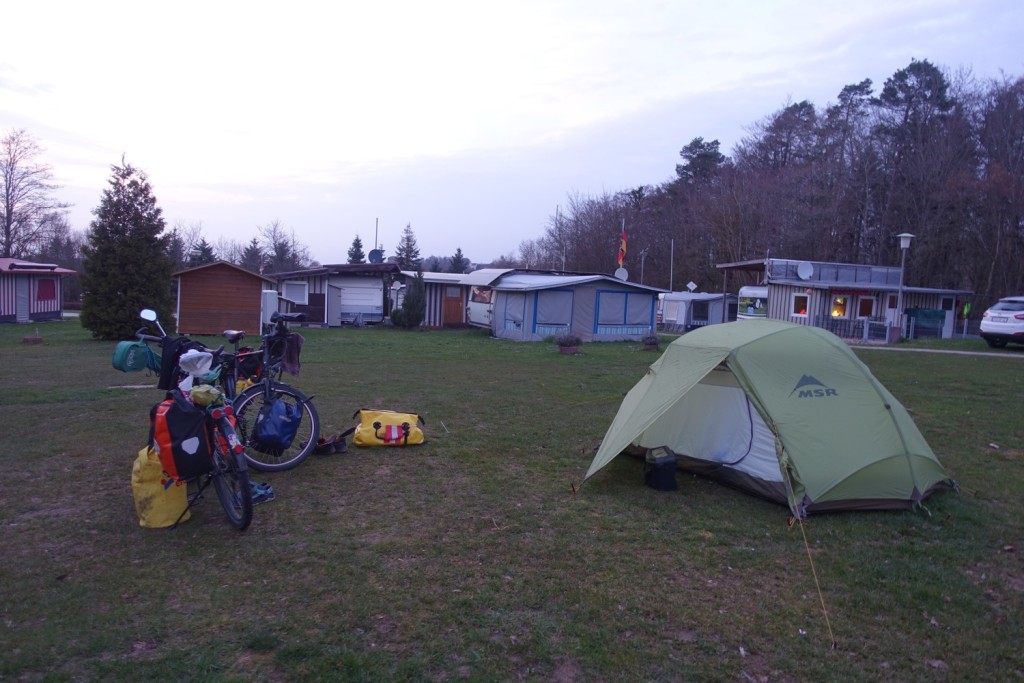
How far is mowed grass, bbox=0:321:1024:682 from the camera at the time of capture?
304cm

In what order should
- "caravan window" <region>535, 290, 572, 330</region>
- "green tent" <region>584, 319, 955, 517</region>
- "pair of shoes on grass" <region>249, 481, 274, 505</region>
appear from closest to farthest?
"pair of shoes on grass" <region>249, 481, 274, 505</region> < "green tent" <region>584, 319, 955, 517</region> < "caravan window" <region>535, 290, 572, 330</region>

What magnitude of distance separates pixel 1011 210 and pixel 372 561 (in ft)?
119

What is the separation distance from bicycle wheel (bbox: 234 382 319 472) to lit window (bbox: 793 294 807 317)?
24919 millimetres

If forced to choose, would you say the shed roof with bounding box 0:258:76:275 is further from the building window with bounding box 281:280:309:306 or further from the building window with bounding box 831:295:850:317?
the building window with bounding box 831:295:850:317

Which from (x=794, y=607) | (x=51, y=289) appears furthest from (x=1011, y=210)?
(x=51, y=289)

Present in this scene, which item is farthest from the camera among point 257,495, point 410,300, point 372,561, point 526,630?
point 410,300

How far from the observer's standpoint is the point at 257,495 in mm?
4785

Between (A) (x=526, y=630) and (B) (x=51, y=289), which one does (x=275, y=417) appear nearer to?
(A) (x=526, y=630)

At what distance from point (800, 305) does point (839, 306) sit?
1.39 meters

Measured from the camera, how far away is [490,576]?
3881 millimetres

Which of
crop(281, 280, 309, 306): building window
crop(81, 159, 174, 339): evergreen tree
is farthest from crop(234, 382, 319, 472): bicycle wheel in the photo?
crop(281, 280, 309, 306): building window

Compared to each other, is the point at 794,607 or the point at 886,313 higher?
the point at 886,313

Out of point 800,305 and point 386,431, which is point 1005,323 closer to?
point 800,305

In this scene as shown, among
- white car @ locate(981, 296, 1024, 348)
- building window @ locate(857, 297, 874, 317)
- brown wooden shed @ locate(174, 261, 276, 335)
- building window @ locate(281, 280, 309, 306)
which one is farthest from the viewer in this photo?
building window @ locate(281, 280, 309, 306)
